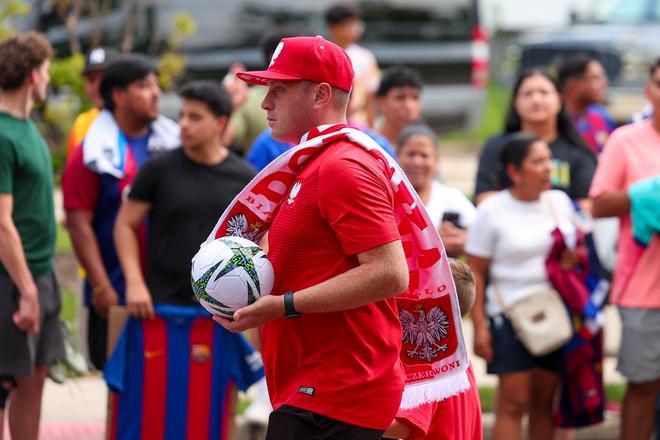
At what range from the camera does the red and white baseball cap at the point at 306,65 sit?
14.7 ft

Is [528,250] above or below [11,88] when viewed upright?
below

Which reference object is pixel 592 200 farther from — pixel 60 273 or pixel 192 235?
pixel 60 273

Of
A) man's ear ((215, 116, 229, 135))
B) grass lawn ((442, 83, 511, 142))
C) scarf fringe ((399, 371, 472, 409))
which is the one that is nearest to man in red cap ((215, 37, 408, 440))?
scarf fringe ((399, 371, 472, 409))

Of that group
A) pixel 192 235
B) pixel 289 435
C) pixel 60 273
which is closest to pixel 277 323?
pixel 289 435

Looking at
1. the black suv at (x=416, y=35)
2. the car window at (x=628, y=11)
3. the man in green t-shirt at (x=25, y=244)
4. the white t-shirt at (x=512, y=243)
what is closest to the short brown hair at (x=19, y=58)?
the man in green t-shirt at (x=25, y=244)

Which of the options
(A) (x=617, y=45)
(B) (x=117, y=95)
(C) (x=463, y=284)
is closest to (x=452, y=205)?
(B) (x=117, y=95)

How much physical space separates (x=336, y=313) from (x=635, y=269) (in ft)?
10.9

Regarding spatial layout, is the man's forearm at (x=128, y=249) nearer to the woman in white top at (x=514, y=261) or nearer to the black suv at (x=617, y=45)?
the woman in white top at (x=514, y=261)

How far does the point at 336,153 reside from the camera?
4.33m

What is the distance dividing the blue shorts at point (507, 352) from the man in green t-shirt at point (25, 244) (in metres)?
2.20

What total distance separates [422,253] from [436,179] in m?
3.44

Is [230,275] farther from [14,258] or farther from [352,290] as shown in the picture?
[14,258]

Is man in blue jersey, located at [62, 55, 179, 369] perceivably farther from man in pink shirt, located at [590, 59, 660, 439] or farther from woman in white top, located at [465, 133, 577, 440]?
man in pink shirt, located at [590, 59, 660, 439]

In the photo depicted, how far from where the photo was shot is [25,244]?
6.63m
